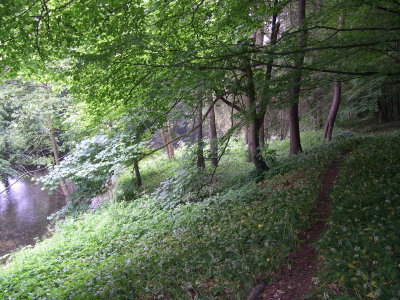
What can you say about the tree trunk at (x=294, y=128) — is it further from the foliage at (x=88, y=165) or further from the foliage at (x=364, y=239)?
the foliage at (x=88, y=165)

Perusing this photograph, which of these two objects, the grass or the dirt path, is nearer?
the dirt path

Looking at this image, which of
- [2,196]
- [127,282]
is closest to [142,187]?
[127,282]

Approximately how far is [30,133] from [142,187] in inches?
294

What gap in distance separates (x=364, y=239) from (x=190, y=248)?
10.1 ft

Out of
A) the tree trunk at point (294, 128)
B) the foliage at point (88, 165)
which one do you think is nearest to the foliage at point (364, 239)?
the tree trunk at point (294, 128)

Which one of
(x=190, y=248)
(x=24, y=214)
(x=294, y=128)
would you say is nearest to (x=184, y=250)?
(x=190, y=248)

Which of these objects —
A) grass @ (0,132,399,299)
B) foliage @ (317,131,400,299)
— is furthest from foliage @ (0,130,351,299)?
foliage @ (317,131,400,299)

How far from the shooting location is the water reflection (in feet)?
46.9

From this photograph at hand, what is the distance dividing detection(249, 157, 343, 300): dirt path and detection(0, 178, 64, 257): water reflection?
45.5ft

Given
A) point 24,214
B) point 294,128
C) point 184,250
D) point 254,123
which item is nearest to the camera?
point 184,250

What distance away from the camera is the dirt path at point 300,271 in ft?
11.3

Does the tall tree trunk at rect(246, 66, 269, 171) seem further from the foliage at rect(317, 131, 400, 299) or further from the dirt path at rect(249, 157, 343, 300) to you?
the dirt path at rect(249, 157, 343, 300)

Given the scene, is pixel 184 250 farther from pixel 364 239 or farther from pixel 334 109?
pixel 334 109

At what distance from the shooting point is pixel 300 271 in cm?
385
